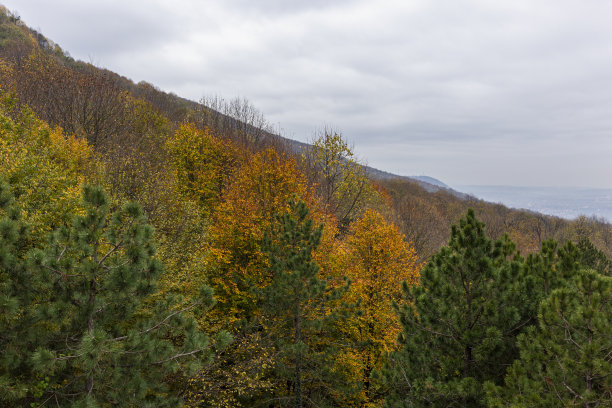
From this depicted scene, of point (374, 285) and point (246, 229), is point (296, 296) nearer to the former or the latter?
point (246, 229)

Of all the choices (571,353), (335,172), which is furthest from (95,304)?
(335,172)

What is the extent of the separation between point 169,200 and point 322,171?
17.9 meters

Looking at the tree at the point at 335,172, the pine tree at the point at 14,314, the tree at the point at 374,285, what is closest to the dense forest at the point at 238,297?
the pine tree at the point at 14,314

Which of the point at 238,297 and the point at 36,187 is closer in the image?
the point at 36,187

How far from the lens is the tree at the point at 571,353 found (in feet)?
21.0

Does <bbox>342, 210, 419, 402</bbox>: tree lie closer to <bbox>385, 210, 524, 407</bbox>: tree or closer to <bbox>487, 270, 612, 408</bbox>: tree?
<bbox>385, 210, 524, 407</bbox>: tree

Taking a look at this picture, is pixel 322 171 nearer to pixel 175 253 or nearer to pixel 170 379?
pixel 175 253

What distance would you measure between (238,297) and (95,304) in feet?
39.9

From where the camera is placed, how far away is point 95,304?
267 inches

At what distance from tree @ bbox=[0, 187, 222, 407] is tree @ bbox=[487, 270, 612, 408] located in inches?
293

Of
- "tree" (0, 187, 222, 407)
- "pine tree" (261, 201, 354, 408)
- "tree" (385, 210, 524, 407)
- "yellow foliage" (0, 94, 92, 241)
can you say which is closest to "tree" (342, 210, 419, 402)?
"pine tree" (261, 201, 354, 408)

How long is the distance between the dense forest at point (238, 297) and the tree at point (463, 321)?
0.05 meters

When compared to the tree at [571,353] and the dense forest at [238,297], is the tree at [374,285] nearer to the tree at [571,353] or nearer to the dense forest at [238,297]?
the dense forest at [238,297]

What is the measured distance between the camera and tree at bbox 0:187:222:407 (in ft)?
21.2
